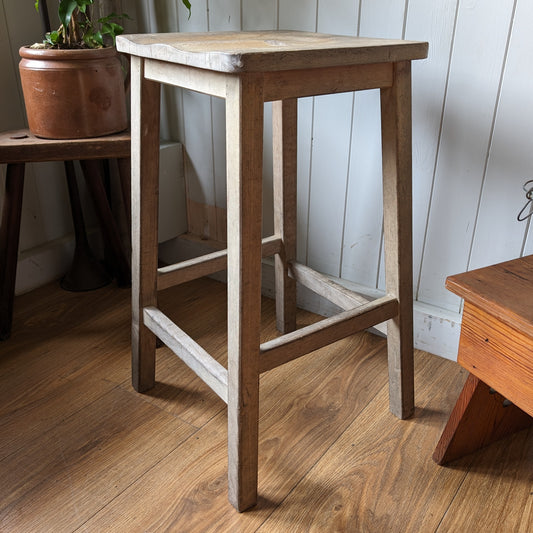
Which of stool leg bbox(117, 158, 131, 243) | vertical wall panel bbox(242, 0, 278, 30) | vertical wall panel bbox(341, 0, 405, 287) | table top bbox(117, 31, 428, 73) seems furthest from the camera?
stool leg bbox(117, 158, 131, 243)

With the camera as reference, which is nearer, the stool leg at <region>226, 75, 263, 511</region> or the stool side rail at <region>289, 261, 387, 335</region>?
the stool leg at <region>226, 75, 263, 511</region>

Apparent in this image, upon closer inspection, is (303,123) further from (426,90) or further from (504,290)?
(504,290)

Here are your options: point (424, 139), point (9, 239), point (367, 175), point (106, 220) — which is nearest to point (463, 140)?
point (424, 139)

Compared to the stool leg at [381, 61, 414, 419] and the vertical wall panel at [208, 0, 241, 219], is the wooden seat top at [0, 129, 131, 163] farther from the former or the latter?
the stool leg at [381, 61, 414, 419]

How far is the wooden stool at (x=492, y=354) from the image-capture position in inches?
32.7

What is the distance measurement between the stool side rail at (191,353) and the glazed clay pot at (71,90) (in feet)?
1.51

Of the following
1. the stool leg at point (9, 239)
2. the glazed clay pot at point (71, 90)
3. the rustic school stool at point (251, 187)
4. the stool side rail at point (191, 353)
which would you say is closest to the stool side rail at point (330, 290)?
the rustic school stool at point (251, 187)

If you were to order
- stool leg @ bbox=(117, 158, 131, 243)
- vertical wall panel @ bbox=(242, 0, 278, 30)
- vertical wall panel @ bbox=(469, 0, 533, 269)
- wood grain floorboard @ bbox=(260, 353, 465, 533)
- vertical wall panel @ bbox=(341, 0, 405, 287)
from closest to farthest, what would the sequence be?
1. wood grain floorboard @ bbox=(260, 353, 465, 533)
2. vertical wall panel @ bbox=(469, 0, 533, 269)
3. vertical wall panel @ bbox=(341, 0, 405, 287)
4. vertical wall panel @ bbox=(242, 0, 278, 30)
5. stool leg @ bbox=(117, 158, 131, 243)

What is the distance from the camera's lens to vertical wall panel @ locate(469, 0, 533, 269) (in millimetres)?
1065

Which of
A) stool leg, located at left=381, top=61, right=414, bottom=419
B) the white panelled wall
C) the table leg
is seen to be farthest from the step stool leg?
the table leg

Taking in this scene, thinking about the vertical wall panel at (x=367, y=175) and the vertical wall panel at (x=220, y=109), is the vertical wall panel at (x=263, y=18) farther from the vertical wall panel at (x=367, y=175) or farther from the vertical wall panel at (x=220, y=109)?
the vertical wall panel at (x=367, y=175)

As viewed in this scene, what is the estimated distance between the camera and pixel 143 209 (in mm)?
1099

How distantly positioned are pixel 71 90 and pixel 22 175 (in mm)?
260

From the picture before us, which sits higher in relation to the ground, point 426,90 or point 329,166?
point 426,90
